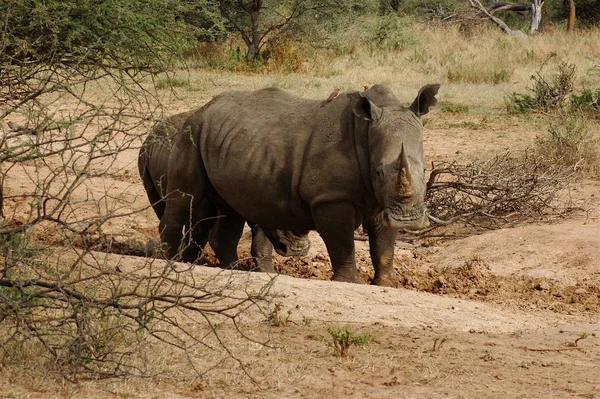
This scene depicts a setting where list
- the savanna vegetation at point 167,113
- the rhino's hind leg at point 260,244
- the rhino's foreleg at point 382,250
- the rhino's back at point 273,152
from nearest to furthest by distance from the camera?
1. the savanna vegetation at point 167,113
2. the rhino's back at point 273,152
3. the rhino's foreleg at point 382,250
4. the rhino's hind leg at point 260,244

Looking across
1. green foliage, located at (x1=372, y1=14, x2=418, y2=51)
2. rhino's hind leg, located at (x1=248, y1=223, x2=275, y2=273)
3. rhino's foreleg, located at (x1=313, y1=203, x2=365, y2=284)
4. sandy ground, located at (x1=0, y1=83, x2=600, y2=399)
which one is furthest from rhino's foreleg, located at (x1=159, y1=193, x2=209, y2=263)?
green foliage, located at (x1=372, y1=14, x2=418, y2=51)

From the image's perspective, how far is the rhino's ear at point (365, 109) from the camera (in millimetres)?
7598

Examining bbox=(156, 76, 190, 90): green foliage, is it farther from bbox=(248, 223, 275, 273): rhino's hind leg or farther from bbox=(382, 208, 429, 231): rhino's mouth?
bbox=(382, 208, 429, 231): rhino's mouth

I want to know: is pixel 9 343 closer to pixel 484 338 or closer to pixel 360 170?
pixel 484 338

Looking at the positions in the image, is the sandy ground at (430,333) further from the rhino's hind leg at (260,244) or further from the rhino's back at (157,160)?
the rhino's back at (157,160)

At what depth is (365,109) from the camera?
770 centimetres

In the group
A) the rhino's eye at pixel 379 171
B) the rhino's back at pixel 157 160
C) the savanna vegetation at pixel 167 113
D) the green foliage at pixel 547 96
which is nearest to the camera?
the savanna vegetation at pixel 167 113

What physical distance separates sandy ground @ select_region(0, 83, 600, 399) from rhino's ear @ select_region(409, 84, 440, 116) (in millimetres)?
1333

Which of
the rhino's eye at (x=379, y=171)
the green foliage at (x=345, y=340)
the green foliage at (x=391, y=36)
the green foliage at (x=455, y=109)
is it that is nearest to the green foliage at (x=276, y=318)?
the green foliage at (x=345, y=340)

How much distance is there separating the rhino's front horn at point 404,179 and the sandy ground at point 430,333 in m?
0.64

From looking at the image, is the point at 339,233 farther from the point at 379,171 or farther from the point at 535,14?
the point at 535,14

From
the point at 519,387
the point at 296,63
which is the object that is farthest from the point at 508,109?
the point at 519,387

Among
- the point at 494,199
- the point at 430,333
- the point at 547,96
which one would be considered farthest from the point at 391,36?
the point at 430,333

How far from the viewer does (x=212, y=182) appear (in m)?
8.67
